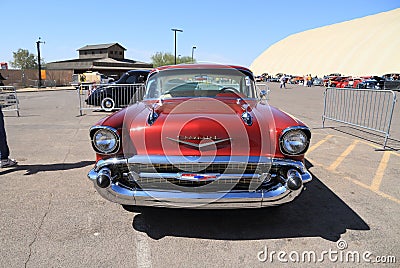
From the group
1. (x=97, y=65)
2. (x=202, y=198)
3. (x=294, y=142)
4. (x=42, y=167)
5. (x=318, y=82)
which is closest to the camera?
(x=202, y=198)

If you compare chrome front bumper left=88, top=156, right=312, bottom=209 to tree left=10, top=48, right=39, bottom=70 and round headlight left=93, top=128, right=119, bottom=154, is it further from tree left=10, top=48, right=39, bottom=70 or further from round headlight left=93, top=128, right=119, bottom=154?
tree left=10, top=48, right=39, bottom=70

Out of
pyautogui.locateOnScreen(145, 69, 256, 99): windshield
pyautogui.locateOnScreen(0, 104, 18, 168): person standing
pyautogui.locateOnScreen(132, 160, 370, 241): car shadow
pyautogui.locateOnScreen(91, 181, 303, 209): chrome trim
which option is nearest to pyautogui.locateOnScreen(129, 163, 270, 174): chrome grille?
pyautogui.locateOnScreen(91, 181, 303, 209): chrome trim

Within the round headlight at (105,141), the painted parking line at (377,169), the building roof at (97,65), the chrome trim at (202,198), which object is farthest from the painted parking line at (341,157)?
the building roof at (97,65)

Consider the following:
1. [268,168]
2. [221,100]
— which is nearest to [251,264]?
[268,168]

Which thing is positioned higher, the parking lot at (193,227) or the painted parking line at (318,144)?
the painted parking line at (318,144)

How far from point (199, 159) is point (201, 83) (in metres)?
1.67

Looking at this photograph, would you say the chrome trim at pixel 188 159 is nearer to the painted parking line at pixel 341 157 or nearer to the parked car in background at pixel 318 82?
the painted parking line at pixel 341 157

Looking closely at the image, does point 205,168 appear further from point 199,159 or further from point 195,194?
point 195,194

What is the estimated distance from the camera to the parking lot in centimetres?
259

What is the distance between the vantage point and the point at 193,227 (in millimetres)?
3074

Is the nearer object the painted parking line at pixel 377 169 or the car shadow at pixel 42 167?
the painted parking line at pixel 377 169

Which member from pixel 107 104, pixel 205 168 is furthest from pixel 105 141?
pixel 107 104

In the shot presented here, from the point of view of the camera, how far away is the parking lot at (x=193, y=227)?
8.50 ft

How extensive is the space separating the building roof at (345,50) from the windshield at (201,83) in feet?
224
